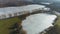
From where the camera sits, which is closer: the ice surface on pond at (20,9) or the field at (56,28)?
the ice surface on pond at (20,9)

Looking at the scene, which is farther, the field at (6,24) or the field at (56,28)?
the field at (56,28)

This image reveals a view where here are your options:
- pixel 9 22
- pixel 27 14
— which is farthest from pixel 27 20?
pixel 9 22

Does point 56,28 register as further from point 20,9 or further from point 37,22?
point 20,9

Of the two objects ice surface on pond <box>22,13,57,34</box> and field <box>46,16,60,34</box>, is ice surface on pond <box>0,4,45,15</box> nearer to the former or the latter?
ice surface on pond <box>22,13,57,34</box>

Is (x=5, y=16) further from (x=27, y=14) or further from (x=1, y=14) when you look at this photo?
(x=27, y=14)

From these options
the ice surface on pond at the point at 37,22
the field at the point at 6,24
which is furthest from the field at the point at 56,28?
the field at the point at 6,24

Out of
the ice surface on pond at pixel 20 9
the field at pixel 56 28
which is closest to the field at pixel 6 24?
the ice surface on pond at pixel 20 9

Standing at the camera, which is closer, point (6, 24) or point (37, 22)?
point (6, 24)

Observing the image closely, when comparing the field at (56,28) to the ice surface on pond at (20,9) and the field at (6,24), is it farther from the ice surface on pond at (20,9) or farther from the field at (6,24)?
the field at (6,24)

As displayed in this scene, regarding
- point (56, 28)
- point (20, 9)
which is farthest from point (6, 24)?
point (56, 28)

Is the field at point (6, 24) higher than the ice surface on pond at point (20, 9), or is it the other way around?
the ice surface on pond at point (20, 9)
